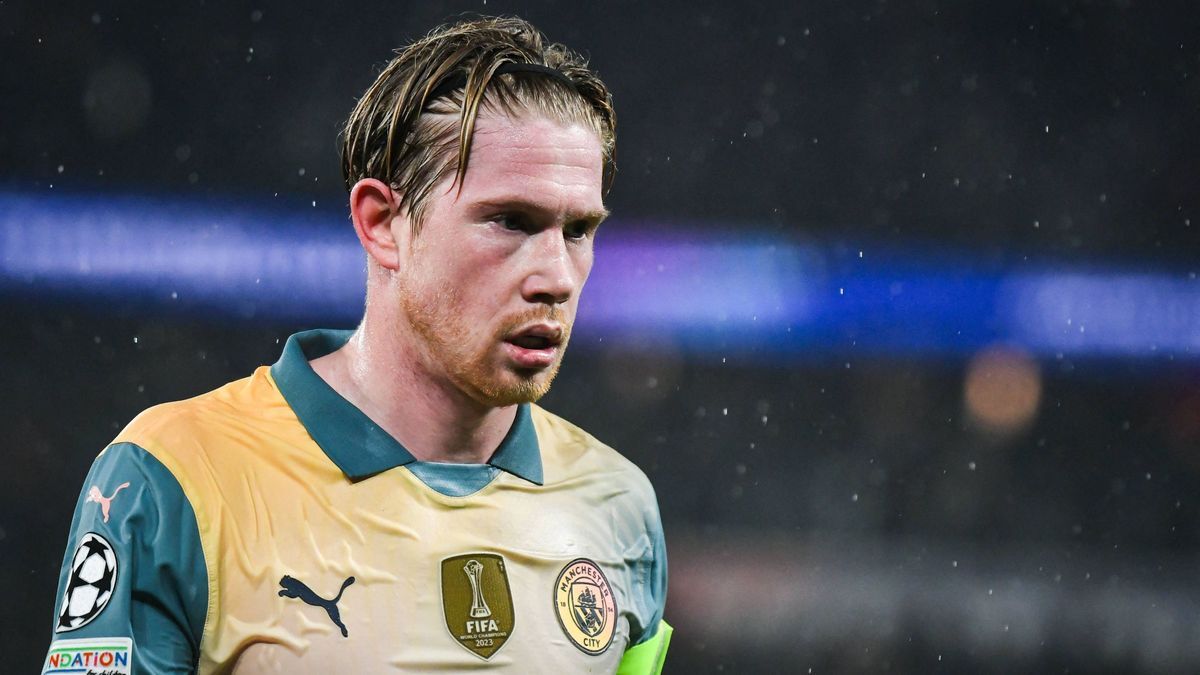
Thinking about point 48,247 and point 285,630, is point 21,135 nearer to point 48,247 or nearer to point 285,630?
point 48,247

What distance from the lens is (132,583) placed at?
1363 millimetres

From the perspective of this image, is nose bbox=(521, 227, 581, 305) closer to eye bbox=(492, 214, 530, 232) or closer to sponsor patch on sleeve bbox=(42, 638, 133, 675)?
eye bbox=(492, 214, 530, 232)

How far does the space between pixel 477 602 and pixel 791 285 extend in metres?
1.63

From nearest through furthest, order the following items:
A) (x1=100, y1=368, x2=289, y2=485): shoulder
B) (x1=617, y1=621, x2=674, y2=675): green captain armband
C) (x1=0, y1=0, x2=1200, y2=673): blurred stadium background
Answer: (x1=100, y1=368, x2=289, y2=485): shoulder
(x1=617, y1=621, x2=674, y2=675): green captain armband
(x1=0, y1=0, x2=1200, y2=673): blurred stadium background

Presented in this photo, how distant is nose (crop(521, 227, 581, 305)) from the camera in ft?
Result: 4.86

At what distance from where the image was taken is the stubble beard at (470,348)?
1494mm

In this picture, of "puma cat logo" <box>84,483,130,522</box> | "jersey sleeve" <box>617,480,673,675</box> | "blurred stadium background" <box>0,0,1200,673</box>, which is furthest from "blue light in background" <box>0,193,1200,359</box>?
"puma cat logo" <box>84,483,130,522</box>

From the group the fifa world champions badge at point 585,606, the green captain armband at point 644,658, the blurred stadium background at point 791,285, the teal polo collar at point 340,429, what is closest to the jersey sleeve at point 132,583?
the teal polo collar at point 340,429

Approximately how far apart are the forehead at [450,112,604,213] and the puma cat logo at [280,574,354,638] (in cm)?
46

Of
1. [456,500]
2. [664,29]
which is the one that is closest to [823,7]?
[664,29]

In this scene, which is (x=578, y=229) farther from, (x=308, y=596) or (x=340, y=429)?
(x=308, y=596)

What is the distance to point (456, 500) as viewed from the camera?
1568 millimetres

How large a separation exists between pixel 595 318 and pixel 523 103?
1376mm

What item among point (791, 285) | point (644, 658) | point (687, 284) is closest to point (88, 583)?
point (644, 658)
